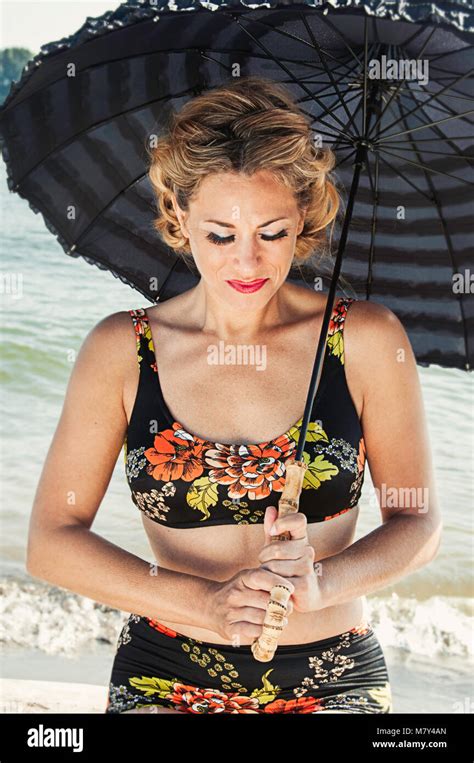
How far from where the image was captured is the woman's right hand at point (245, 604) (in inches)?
88.7

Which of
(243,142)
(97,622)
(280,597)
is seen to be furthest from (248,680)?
(97,622)

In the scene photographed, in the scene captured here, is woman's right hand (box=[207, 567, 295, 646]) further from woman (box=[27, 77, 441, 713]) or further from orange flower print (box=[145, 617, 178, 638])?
orange flower print (box=[145, 617, 178, 638])

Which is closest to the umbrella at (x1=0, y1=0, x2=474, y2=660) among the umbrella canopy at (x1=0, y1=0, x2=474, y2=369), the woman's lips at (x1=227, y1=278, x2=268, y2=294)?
the umbrella canopy at (x1=0, y1=0, x2=474, y2=369)

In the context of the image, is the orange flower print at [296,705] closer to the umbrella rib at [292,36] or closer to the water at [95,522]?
the water at [95,522]

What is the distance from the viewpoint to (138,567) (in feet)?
8.25

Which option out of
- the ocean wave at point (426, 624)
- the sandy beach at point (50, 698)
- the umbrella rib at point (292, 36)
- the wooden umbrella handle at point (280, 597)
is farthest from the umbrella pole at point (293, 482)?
the ocean wave at point (426, 624)

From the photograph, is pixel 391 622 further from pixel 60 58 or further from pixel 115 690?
pixel 60 58

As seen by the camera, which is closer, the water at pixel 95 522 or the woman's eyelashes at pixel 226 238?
the woman's eyelashes at pixel 226 238

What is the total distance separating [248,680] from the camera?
2.53 meters

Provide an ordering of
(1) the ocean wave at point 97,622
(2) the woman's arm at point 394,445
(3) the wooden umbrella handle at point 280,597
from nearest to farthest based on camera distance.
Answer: (3) the wooden umbrella handle at point 280,597 → (2) the woman's arm at point 394,445 → (1) the ocean wave at point 97,622

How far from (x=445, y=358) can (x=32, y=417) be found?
816cm

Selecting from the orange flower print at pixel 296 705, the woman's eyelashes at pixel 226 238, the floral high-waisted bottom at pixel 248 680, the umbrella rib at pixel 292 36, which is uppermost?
the umbrella rib at pixel 292 36

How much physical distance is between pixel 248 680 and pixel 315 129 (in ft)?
4.87

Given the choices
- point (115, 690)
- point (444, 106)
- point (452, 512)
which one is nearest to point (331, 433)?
point (115, 690)
